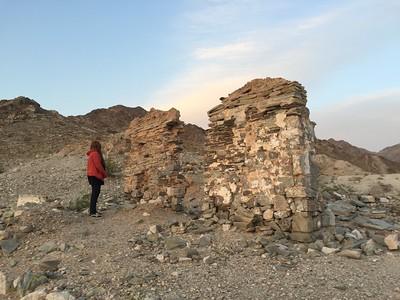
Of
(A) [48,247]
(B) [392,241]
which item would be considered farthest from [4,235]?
(B) [392,241]

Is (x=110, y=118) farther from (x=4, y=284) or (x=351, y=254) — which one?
(x=351, y=254)

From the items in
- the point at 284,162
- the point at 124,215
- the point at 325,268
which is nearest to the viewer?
the point at 325,268

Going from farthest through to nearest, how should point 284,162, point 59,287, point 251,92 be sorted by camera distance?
point 251,92, point 284,162, point 59,287

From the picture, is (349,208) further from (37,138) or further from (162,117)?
(37,138)

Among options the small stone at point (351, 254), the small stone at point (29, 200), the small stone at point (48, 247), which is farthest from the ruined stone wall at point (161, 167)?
the small stone at point (351, 254)

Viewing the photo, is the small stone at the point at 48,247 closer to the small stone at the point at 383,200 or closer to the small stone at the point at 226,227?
the small stone at the point at 226,227

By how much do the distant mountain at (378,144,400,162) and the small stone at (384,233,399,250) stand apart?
45813mm

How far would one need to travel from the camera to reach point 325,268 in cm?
535

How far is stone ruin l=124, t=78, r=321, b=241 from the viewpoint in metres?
6.53

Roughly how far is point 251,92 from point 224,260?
9.79 ft

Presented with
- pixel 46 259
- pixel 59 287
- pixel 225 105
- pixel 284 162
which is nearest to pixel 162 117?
pixel 225 105

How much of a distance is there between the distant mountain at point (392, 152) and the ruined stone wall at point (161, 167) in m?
44.9

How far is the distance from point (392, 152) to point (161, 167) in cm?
4922

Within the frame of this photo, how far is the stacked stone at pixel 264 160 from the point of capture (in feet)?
21.3
